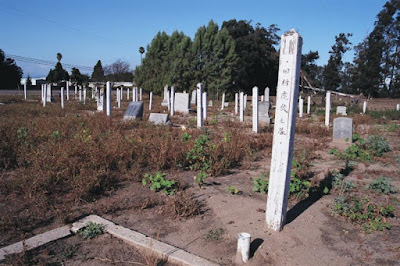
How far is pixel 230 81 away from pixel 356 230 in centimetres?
3438

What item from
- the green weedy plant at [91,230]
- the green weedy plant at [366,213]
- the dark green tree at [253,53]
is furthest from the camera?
the dark green tree at [253,53]

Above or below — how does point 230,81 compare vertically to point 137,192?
above

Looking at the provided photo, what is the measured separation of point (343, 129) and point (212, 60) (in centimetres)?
2900

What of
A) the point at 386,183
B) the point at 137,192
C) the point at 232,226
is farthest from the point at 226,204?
the point at 386,183

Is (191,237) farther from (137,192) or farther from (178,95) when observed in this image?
(178,95)

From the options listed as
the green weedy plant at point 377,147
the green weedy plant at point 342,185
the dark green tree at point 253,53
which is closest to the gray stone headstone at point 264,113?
the green weedy plant at point 377,147

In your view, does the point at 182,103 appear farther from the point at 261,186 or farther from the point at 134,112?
the point at 261,186

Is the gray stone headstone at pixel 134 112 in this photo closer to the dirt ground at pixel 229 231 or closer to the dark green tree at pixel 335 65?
the dirt ground at pixel 229 231

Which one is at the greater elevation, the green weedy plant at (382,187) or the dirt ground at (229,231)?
the green weedy plant at (382,187)

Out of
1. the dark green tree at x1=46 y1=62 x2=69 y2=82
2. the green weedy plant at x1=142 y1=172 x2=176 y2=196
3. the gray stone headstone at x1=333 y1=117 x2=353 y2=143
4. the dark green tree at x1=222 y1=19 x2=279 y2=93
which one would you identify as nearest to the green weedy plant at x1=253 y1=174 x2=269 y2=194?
the green weedy plant at x1=142 y1=172 x2=176 y2=196

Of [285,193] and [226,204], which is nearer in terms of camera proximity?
[285,193]

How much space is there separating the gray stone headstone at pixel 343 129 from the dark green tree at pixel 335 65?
3950cm

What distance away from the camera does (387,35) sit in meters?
46.8

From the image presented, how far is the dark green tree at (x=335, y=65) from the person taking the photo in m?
45.3
